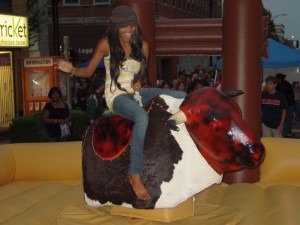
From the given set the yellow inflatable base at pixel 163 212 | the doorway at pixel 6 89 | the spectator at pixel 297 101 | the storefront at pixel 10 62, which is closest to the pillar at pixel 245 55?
the yellow inflatable base at pixel 163 212

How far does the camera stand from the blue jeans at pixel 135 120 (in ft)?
11.9

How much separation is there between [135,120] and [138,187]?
461 mm

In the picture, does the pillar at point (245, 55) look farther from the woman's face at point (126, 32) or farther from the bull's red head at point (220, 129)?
the bull's red head at point (220, 129)

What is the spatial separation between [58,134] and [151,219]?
4.30 meters

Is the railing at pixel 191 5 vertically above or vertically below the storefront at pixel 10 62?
above

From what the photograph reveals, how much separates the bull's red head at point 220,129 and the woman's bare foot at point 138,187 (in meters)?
0.48

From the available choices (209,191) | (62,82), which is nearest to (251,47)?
(209,191)

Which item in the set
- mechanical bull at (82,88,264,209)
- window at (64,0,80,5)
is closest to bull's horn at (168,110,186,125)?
mechanical bull at (82,88,264,209)

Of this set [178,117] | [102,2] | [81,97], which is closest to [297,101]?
[81,97]

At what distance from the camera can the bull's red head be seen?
340 cm

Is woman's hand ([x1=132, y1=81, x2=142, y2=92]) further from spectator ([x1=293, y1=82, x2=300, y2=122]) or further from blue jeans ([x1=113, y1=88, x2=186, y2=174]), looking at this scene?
spectator ([x1=293, y1=82, x2=300, y2=122])

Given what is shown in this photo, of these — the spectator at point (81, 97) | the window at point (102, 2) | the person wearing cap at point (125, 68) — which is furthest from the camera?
the window at point (102, 2)

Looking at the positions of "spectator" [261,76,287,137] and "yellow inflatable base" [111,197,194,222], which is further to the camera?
"spectator" [261,76,287,137]

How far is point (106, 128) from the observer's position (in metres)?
3.91
